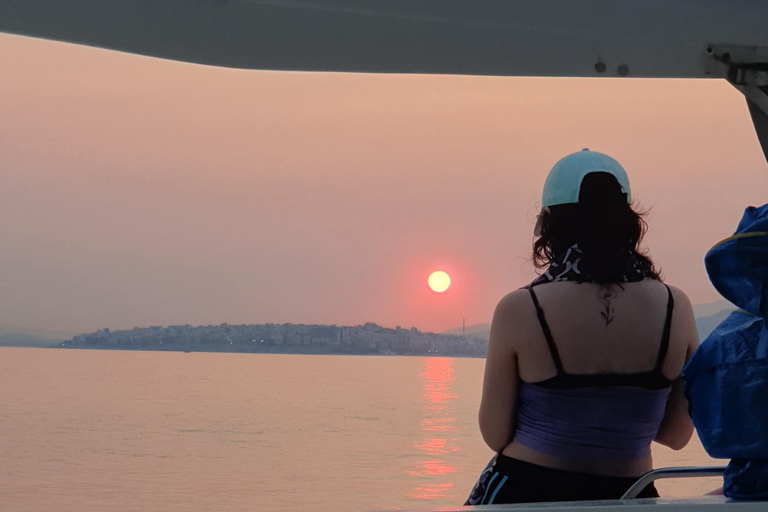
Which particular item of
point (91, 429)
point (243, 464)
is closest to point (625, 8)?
point (243, 464)

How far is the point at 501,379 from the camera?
1380mm

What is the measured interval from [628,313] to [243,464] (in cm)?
2078

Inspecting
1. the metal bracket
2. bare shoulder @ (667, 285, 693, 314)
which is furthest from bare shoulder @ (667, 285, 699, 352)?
the metal bracket

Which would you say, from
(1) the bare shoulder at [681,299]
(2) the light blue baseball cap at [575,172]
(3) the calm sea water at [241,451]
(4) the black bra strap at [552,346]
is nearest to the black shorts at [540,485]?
(4) the black bra strap at [552,346]

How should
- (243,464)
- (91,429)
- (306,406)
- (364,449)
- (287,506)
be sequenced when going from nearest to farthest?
(287,506) < (243,464) < (364,449) < (91,429) < (306,406)

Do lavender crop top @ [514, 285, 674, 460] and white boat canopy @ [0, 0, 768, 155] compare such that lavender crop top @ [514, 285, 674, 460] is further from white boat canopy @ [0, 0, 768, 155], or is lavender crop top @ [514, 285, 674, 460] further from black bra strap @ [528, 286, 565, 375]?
white boat canopy @ [0, 0, 768, 155]

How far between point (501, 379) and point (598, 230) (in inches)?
11.2

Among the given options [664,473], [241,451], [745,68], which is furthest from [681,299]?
[241,451]

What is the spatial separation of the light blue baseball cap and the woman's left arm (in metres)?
0.18

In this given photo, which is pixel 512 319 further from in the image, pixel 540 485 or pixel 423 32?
pixel 423 32

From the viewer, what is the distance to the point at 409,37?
A: 138 centimetres

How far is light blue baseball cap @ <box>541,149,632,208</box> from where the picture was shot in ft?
4.63

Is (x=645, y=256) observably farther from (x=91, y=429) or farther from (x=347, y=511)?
(x=91, y=429)

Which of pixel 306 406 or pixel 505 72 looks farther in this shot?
pixel 306 406
